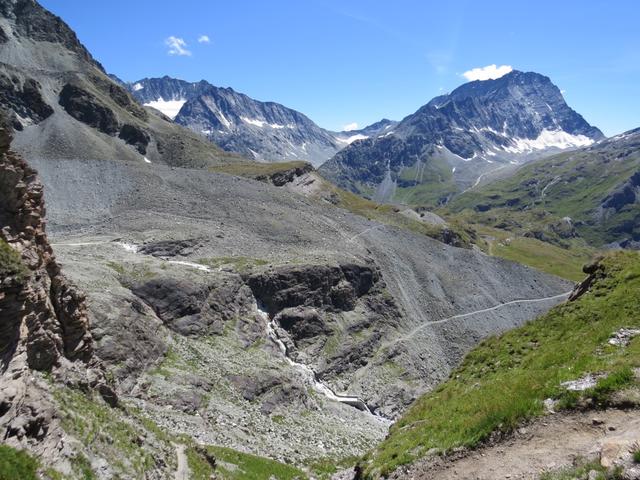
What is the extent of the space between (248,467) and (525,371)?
21988 millimetres

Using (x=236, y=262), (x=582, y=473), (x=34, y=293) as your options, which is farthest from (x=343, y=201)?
(x=582, y=473)

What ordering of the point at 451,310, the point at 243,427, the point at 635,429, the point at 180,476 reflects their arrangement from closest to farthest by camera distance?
the point at 635,429
the point at 180,476
the point at 243,427
the point at 451,310

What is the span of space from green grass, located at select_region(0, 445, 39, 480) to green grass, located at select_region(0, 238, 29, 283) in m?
6.90

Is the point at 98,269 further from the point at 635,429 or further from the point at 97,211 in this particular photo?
the point at 635,429

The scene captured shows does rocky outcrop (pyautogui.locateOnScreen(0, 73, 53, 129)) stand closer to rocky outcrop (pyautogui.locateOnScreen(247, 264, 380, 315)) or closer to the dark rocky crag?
rocky outcrop (pyautogui.locateOnScreen(247, 264, 380, 315))

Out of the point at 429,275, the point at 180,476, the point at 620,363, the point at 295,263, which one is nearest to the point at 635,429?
the point at 620,363

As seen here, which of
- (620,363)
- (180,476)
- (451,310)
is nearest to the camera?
(620,363)

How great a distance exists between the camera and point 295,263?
7488 cm

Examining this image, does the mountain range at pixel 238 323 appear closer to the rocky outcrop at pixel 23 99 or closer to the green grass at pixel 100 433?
the green grass at pixel 100 433

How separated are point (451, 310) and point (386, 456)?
2719 inches

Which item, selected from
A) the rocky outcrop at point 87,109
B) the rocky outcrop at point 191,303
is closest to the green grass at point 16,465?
the rocky outcrop at point 191,303

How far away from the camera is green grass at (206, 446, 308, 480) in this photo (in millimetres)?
33256

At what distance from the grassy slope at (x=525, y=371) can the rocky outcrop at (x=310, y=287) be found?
141 ft

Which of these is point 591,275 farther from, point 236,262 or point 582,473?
point 236,262
